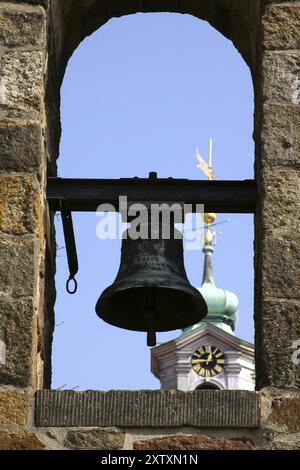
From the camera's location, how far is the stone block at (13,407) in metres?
6.98

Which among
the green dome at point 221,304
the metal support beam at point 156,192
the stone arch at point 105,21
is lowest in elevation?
the metal support beam at point 156,192

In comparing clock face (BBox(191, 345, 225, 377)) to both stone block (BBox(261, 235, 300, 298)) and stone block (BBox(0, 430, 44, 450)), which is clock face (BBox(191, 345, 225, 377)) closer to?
stone block (BBox(261, 235, 300, 298))

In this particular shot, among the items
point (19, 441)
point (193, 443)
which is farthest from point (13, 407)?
point (193, 443)

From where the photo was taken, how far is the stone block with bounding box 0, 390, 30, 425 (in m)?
6.98

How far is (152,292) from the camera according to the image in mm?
8086

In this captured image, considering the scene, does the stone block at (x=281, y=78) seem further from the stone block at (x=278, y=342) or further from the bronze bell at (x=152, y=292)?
the stone block at (x=278, y=342)

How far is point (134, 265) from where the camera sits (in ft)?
26.2

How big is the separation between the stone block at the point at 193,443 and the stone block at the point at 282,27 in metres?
1.74

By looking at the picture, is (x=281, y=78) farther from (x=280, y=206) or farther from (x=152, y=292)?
(x=152, y=292)

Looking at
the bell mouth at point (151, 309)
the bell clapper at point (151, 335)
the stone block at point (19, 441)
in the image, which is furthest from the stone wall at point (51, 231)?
the bell clapper at point (151, 335)

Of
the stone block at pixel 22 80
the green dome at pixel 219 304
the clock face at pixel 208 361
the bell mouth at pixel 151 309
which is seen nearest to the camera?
the stone block at pixel 22 80

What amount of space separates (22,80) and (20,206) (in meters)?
0.57
